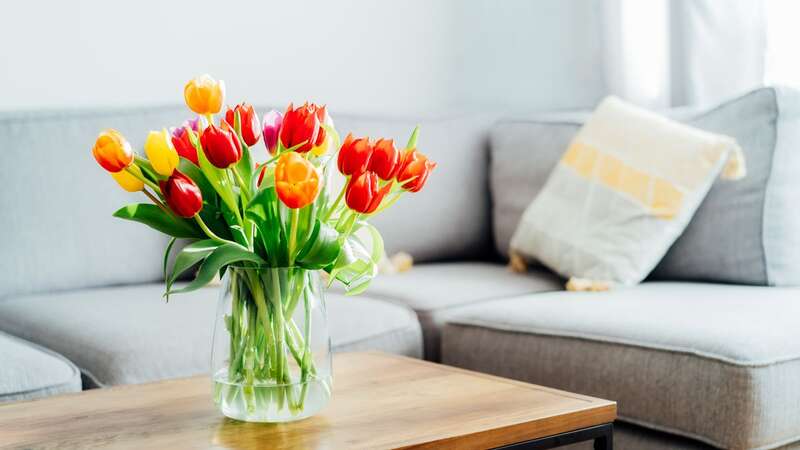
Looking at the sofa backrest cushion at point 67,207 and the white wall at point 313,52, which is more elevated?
the white wall at point 313,52

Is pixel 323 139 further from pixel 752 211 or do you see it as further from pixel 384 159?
pixel 752 211

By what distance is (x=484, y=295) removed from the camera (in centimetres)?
216

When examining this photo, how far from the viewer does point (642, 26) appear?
2928mm

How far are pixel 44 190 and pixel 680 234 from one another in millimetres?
1382

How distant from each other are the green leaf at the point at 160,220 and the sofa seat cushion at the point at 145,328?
525 millimetres

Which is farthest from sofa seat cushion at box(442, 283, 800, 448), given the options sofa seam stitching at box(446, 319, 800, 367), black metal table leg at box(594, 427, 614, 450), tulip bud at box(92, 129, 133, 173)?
tulip bud at box(92, 129, 133, 173)

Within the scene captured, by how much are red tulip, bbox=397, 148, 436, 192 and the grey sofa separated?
65cm

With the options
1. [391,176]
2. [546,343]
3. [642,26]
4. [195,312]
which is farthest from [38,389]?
[642,26]

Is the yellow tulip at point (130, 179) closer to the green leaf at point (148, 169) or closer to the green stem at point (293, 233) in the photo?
the green leaf at point (148, 169)

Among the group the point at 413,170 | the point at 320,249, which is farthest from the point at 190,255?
the point at 413,170

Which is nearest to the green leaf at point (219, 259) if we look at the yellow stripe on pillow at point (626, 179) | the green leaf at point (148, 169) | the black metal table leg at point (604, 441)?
the green leaf at point (148, 169)

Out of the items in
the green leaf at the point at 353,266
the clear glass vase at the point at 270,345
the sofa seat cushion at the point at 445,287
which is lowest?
the sofa seat cushion at the point at 445,287

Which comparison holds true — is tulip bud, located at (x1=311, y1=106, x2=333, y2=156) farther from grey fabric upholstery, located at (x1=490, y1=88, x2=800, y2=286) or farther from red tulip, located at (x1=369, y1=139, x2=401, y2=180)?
grey fabric upholstery, located at (x1=490, y1=88, x2=800, y2=286)

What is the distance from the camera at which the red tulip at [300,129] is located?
3.61 ft
